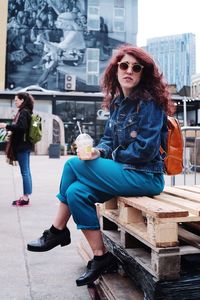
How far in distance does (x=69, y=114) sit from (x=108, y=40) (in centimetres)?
1625

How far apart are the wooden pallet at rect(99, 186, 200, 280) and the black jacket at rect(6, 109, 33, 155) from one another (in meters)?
3.83

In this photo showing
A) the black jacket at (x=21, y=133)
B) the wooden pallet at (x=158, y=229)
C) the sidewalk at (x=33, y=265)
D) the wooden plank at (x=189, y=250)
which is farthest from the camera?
the black jacket at (x=21, y=133)

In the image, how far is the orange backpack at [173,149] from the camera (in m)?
2.94

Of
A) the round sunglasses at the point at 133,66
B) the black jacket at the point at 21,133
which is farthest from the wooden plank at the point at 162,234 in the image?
the black jacket at the point at 21,133

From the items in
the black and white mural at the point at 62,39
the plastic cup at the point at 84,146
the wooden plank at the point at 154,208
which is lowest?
the wooden plank at the point at 154,208

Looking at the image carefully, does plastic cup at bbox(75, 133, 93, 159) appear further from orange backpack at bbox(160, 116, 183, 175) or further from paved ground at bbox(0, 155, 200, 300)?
paved ground at bbox(0, 155, 200, 300)

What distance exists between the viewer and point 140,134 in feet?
8.95

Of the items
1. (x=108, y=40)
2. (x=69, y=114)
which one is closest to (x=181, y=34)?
(x=108, y=40)

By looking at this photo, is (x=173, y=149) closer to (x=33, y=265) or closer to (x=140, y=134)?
(x=140, y=134)

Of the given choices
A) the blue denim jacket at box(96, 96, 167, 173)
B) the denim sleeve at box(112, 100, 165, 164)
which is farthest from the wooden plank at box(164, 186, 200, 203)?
the denim sleeve at box(112, 100, 165, 164)

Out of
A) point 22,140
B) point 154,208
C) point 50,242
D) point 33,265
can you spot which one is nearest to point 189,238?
point 154,208

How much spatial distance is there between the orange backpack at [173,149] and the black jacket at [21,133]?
4.04 m

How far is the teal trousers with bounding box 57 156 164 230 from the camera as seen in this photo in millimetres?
2664

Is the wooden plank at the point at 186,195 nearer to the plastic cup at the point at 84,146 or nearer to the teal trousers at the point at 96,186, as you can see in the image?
the teal trousers at the point at 96,186
